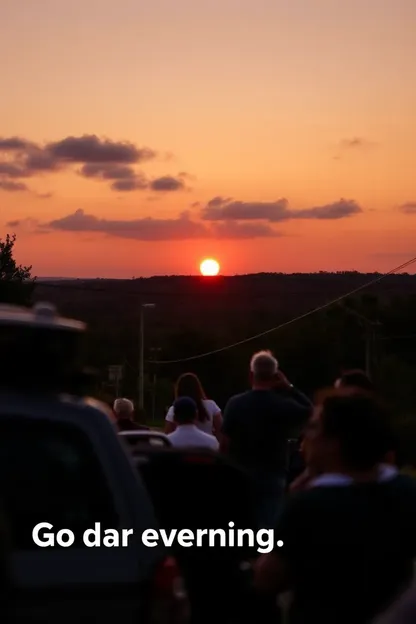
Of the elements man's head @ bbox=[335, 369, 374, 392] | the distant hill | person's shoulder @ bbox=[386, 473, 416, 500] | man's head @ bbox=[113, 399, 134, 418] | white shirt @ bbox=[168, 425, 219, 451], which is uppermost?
the distant hill

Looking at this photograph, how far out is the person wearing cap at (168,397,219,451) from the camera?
1052 centimetres

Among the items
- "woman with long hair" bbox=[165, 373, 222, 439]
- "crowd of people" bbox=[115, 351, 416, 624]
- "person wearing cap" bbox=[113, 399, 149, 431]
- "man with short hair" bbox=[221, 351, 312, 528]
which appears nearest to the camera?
"crowd of people" bbox=[115, 351, 416, 624]

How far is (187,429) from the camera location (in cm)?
1060

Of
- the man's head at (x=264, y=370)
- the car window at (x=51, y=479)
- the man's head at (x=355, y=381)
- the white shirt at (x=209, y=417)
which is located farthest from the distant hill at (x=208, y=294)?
the car window at (x=51, y=479)

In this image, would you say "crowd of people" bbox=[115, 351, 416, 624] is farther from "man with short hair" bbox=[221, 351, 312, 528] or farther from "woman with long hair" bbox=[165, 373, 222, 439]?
"woman with long hair" bbox=[165, 373, 222, 439]

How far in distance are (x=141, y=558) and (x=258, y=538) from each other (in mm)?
1663

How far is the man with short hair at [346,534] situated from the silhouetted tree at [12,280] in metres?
54.8

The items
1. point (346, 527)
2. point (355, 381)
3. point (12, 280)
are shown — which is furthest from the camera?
point (12, 280)

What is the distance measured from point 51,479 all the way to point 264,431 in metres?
5.37

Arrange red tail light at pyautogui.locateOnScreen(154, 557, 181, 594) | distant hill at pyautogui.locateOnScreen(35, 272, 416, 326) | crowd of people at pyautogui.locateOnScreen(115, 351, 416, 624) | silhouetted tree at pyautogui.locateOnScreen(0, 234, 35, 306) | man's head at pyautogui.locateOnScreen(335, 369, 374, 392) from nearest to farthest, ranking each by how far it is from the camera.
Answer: crowd of people at pyautogui.locateOnScreen(115, 351, 416, 624), red tail light at pyautogui.locateOnScreen(154, 557, 181, 594), man's head at pyautogui.locateOnScreen(335, 369, 374, 392), silhouetted tree at pyautogui.locateOnScreen(0, 234, 35, 306), distant hill at pyautogui.locateOnScreen(35, 272, 416, 326)

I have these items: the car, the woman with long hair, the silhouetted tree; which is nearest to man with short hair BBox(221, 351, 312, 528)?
the woman with long hair

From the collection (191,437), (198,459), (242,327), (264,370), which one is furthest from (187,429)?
(242,327)

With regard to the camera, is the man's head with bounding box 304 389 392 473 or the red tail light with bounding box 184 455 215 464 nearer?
the man's head with bounding box 304 389 392 473

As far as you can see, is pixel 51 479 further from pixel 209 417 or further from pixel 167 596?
pixel 209 417
